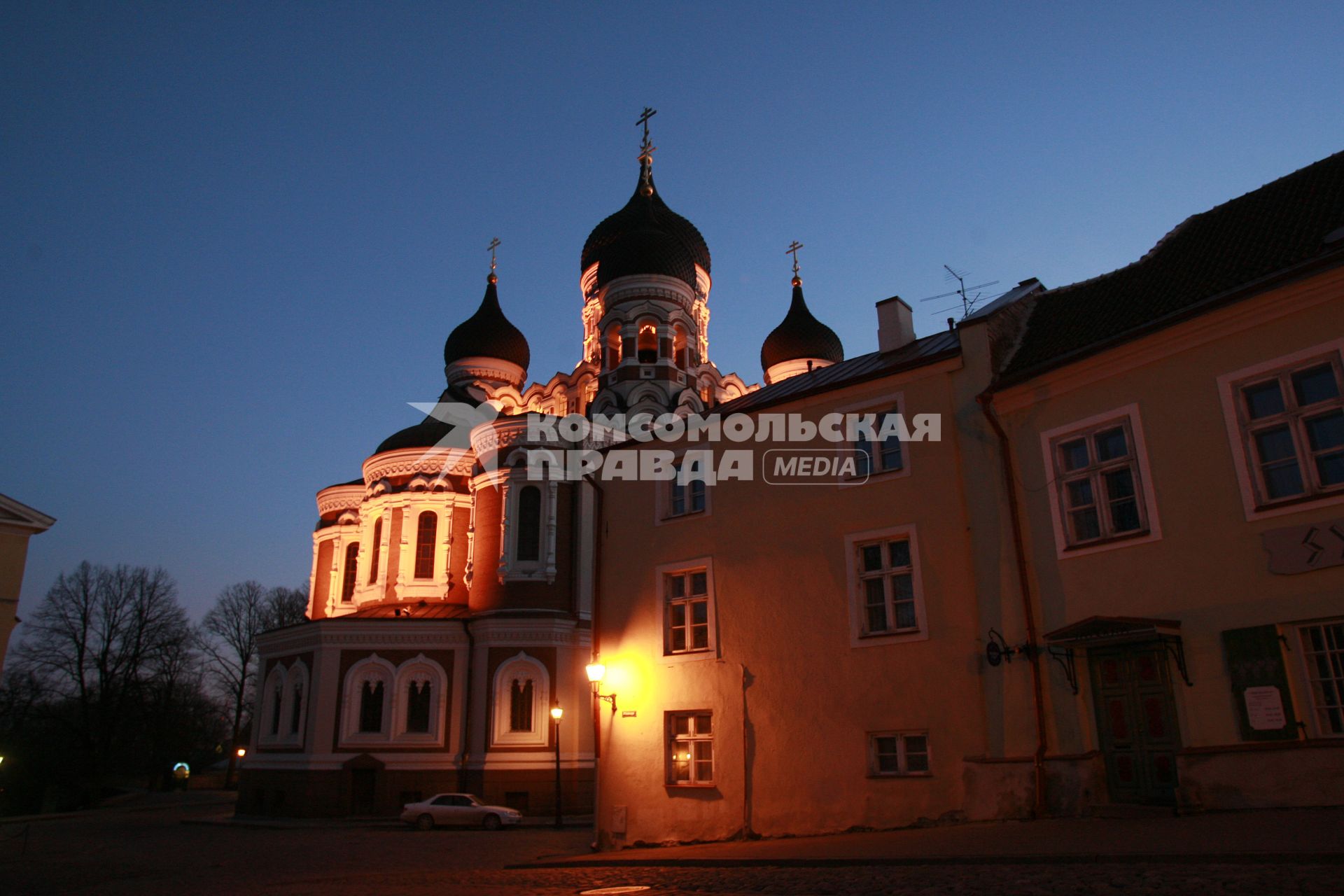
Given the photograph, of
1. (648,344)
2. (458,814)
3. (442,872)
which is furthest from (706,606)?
(648,344)

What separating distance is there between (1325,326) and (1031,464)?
13.2 ft

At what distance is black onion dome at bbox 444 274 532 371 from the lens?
45281mm

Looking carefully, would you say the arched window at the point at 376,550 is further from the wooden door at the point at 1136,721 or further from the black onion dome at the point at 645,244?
the wooden door at the point at 1136,721

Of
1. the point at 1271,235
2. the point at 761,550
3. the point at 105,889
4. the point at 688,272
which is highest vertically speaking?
the point at 688,272

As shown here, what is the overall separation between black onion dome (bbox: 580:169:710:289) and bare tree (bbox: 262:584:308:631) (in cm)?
3576

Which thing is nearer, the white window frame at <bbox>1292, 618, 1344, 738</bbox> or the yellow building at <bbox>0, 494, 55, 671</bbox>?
the white window frame at <bbox>1292, 618, 1344, 738</bbox>

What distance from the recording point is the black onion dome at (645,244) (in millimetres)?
41281

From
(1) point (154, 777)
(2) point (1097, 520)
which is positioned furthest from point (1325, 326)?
(1) point (154, 777)

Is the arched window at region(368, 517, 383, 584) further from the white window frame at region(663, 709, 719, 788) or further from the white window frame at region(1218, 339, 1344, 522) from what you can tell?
the white window frame at region(1218, 339, 1344, 522)

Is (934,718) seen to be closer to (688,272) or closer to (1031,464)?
(1031,464)

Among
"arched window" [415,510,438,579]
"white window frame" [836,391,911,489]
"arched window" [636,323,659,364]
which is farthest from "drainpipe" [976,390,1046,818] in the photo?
"arched window" [415,510,438,579]

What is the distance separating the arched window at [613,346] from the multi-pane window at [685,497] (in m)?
22.0

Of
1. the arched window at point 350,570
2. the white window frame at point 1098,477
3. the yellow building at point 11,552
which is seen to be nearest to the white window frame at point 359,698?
the arched window at point 350,570

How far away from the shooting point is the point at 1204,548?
39.0ft
